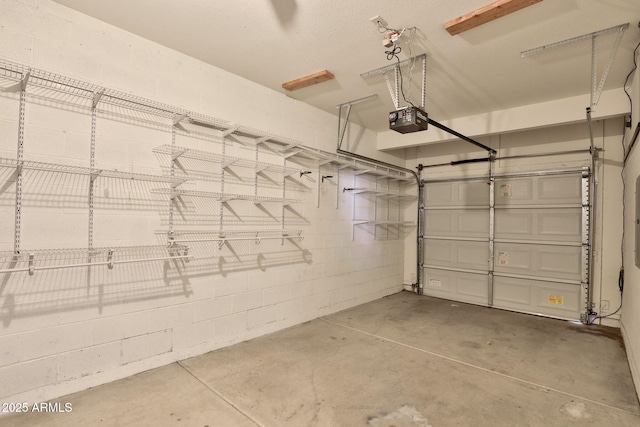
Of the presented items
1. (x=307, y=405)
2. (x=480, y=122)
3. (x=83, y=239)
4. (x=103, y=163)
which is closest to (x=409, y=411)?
(x=307, y=405)

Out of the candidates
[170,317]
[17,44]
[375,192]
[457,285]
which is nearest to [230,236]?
[170,317]

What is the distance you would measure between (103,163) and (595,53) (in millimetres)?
4076

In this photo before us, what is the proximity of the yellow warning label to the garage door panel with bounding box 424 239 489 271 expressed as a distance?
86 cm

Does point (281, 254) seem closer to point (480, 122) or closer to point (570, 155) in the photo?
point (480, 122)

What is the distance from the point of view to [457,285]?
203 inches

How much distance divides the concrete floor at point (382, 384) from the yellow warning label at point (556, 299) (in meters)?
0.65

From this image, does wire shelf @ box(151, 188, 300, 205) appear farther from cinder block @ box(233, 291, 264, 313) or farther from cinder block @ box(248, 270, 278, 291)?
cinder block @ box(233, 291, 264, 313)

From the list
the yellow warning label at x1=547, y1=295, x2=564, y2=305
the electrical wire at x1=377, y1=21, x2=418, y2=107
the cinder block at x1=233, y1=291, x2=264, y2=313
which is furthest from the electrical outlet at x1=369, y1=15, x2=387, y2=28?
the yellow warning label at x1=547, y1=295, x2=564, y2=305

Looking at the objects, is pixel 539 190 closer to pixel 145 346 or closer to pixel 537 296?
pixel 537 296

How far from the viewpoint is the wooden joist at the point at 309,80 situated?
10.3 ft

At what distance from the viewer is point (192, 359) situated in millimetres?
2791

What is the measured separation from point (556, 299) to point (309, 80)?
4250 mm

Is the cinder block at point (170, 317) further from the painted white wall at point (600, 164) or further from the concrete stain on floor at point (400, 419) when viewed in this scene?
the painted white wall at point (600, 164)

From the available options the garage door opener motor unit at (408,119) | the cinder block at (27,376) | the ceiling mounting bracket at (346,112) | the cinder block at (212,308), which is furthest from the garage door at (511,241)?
the cinder block at (27,376)
